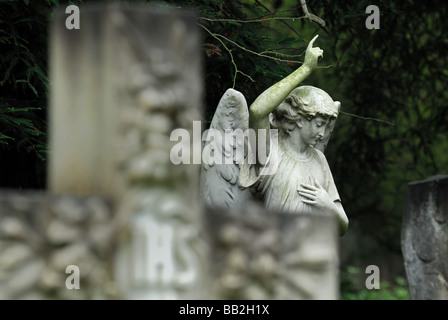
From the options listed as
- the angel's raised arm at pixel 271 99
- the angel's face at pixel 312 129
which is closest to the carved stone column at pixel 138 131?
the angel's raised arm at pixel 271 99

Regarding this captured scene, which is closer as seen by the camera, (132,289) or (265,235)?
(132,289)

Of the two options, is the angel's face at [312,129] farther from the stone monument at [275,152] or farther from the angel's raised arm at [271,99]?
the angel's raised arm at [271,99]

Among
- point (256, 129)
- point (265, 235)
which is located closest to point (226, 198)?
point (256, 129)

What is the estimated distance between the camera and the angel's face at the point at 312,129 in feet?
19.0

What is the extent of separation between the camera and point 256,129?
569cm

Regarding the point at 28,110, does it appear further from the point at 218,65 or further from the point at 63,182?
the point at 63,182

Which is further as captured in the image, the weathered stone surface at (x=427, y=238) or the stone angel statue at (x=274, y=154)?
the weathered stone surface at (x=427, y=238)

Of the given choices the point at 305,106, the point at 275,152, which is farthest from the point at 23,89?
the point at 305,106

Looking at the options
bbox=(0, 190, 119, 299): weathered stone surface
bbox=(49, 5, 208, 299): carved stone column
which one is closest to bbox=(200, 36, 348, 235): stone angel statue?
bbox=(49, 5, 208, 299): carved stone column

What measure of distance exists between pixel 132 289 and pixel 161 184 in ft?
1.14

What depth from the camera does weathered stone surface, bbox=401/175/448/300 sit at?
8172mm

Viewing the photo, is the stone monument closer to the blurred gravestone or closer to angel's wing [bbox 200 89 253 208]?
angel's wing [bbox 200 89 253 208]
